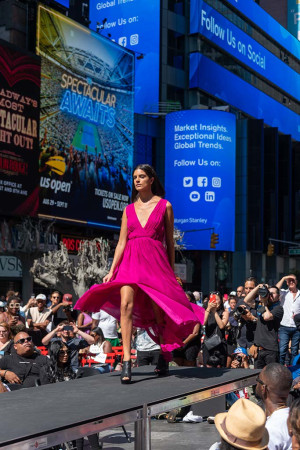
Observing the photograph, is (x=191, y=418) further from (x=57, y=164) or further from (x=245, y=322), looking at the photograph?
(x=57, y=164)

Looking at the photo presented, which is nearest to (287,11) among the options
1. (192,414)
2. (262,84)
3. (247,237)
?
(262,84)

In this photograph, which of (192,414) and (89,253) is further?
(89,253)

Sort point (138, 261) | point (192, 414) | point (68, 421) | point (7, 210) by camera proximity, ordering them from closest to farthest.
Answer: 1. point (68, 421)
2. point (138, 261)
3. point (192, 414)
4. point (7, 210)

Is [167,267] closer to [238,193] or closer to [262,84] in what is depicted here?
[238,193]

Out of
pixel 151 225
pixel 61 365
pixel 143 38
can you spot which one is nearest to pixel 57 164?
pixel 143 38

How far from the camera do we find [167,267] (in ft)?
21.1

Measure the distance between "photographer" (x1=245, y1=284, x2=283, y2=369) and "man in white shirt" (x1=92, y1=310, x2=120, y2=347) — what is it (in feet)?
10.4

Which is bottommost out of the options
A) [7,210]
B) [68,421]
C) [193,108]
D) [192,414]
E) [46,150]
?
[192,414]

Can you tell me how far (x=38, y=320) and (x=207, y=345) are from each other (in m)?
3.71

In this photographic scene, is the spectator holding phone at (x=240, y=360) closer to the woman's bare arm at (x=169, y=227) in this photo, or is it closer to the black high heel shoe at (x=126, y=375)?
the woman's bare arm at (x=169, y=227)

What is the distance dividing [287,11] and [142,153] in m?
40.8

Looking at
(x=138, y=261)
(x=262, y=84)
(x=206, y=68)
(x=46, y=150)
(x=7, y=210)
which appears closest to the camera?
(x=138, y=261)

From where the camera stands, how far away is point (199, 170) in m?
53.9

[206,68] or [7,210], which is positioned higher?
[206,68]
